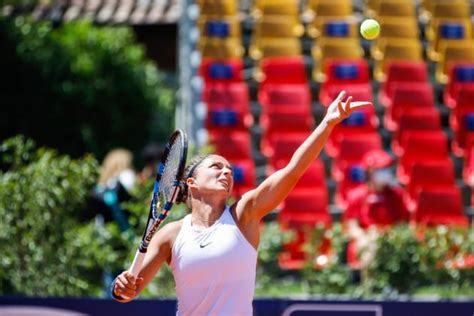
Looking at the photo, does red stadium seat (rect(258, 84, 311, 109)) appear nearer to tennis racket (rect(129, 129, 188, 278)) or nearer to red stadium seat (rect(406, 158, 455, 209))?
red stadium seat (rect(406, 158, 455, 209))

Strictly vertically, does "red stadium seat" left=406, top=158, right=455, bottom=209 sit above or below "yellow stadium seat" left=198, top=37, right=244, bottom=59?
below

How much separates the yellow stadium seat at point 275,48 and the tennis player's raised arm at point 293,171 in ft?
27.1

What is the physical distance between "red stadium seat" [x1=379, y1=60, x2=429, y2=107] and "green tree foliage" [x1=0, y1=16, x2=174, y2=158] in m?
3.25

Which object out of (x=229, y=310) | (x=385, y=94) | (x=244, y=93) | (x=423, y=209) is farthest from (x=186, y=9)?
(x=229, y=310)

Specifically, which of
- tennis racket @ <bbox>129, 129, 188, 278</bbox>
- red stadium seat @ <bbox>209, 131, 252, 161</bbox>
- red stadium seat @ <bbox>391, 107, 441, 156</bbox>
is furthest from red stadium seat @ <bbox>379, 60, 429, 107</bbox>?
tennis racket @ <bbox>129, 129, 188, 278</bbox>

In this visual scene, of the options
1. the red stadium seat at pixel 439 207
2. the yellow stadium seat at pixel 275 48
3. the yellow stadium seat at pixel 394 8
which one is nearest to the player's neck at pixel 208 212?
the red stadium seat at pixel 439 207

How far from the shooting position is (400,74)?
14.0 metres

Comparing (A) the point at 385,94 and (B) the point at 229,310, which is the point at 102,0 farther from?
(B) the point at 229,310

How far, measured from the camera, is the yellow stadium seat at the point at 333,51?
14039 mm

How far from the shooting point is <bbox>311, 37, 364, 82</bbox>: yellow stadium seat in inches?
553

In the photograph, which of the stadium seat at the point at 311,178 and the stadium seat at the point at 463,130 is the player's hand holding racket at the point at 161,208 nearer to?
the stadium seat at the point at 311,178

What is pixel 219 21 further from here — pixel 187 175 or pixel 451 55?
pixel 187 175

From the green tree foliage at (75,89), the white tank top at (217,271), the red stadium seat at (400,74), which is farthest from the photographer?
the green tree foliage at (75,89)

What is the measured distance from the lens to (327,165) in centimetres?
1436
